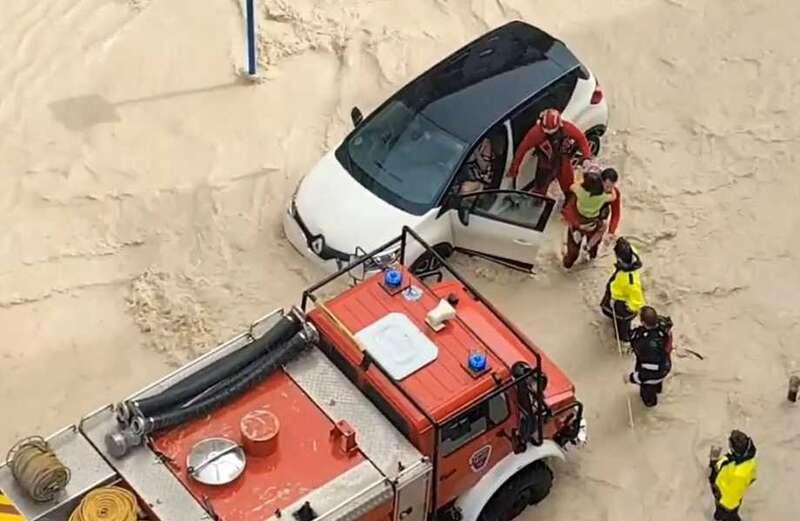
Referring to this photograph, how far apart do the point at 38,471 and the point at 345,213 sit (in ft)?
13.6

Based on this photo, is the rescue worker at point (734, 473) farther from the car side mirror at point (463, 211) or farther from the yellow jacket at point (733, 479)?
the car side mirror at point (463, 211)

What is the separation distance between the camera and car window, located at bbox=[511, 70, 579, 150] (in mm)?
13180

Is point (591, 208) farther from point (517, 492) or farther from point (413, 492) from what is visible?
point (413, 492)

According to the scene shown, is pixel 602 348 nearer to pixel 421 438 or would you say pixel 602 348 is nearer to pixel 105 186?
pixel 421 438

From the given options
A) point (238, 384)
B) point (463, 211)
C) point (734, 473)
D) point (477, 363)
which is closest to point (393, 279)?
point (477, 363)

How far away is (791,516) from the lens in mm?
11461

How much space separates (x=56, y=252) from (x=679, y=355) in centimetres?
560

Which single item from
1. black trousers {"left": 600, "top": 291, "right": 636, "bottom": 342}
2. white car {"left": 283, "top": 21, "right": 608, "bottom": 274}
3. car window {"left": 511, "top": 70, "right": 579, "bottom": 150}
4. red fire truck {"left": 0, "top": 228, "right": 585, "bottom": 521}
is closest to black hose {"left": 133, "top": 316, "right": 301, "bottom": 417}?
red fire truck {"left": 0, "top": 228, "right": 585, "bottom": 521}

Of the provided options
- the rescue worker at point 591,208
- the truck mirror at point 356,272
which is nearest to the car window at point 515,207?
the rescue worker at point 591,208

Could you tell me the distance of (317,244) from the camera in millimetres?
12867

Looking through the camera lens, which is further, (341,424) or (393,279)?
(393,279)

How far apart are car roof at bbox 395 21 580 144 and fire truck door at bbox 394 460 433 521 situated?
3769mm

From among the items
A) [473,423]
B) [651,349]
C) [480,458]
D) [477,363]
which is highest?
[477,363]

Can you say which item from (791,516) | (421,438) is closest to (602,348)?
(791,516)
